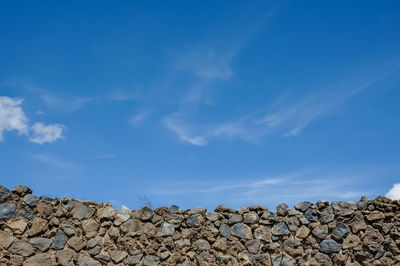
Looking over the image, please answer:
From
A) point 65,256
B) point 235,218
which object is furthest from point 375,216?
point 65,256

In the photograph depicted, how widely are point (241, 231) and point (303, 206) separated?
142cm

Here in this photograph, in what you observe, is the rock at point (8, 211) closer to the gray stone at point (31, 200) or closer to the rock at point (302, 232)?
the gray stone at point (31, 200)

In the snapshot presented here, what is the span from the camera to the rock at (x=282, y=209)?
37.0 ft

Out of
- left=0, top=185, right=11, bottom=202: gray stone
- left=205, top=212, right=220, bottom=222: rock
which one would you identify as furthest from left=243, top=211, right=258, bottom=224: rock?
left=0, top=185, right=11, bottom=202: gray stone

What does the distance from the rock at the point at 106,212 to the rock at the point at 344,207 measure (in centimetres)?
467

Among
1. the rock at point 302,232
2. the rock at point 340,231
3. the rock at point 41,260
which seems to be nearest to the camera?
the rock at point 41,260

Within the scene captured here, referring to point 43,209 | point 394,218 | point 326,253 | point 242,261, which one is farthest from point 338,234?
point 43,209

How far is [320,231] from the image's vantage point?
11000mm

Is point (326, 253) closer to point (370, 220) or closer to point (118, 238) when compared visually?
point (370, 220)

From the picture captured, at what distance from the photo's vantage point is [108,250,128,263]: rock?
35.8 feet

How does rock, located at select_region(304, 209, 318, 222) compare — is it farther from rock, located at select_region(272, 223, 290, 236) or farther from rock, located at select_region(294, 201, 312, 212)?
rock, located at select_region(272, 223, 290, 236)

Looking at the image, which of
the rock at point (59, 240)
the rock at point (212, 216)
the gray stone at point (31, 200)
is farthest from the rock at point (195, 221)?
→ the gray stone at point (31, 200)

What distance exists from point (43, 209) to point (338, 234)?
613cm

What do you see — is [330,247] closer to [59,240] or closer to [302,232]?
[302,232]
